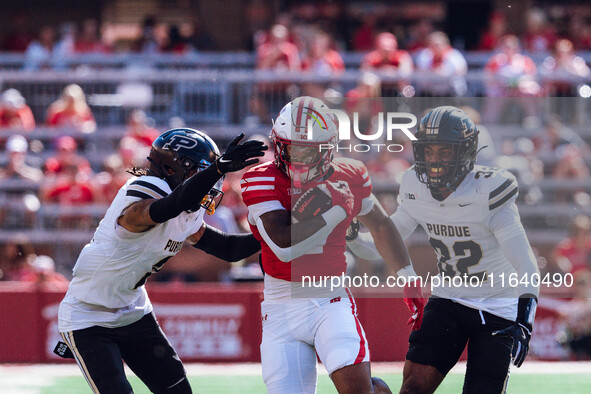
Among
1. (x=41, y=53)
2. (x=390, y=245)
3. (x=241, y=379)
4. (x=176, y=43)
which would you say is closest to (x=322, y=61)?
(x=176, y=43)

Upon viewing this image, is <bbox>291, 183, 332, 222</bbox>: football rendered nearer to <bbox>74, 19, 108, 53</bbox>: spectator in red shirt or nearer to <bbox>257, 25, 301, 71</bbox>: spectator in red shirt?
<bbox>257, 25, 301, 71</bbox>: spectator in red shirt

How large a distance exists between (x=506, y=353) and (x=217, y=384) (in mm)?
3947

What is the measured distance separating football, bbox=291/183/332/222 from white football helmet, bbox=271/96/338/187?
82mm

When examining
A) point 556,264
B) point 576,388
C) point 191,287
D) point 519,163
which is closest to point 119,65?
point 191,287

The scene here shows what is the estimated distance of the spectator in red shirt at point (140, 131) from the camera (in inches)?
415

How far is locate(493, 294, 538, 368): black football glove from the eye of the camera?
15.0 feet

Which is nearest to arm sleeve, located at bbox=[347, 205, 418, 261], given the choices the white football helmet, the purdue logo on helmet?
the white football helmet

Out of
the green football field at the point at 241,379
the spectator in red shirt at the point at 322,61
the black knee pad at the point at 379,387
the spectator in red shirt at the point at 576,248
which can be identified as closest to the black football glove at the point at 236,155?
the black knee pad at the point at 379,387

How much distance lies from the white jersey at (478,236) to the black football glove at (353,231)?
391 millimetres

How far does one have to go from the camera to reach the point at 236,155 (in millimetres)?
4516

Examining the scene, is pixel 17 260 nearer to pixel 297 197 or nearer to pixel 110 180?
pixel 110 180

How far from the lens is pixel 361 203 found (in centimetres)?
493

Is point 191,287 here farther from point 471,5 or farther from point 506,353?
point 471,5

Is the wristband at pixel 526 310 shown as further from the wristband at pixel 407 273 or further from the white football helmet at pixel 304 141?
the white football helmet at pixel 304 141
